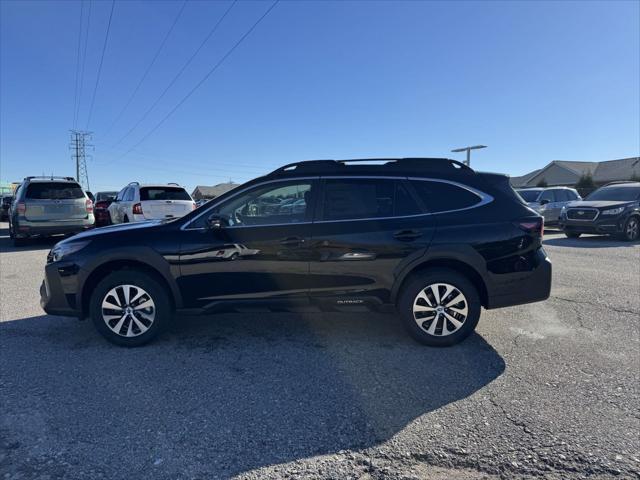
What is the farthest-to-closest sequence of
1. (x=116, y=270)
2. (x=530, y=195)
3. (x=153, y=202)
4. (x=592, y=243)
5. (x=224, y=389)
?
(x=530, y=195), (x=592, y=243), (x=153, y=202), (x=116, y=270), (x=224, y=389)

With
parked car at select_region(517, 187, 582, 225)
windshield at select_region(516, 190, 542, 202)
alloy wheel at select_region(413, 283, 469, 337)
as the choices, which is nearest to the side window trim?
alloy wheel at select_region(413, 283, 469, 337)

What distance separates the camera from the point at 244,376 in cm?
361

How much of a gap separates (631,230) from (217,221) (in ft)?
45.7

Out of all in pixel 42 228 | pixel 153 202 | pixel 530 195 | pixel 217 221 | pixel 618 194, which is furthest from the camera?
pixel 530 195

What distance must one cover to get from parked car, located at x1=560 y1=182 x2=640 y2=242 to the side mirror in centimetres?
1286

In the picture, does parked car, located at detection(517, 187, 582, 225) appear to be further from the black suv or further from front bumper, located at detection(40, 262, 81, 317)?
front bumper, located at detection(40, 262, 81, 317)

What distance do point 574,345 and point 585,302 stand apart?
6.37 ft

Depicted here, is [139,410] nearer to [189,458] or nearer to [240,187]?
[189,458]

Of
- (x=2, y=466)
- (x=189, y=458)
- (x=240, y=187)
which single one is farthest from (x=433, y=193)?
(x=2, y=466)

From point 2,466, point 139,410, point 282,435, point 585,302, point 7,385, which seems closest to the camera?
point 2,466

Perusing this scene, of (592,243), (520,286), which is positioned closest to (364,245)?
(520,286)

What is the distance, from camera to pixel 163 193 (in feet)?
36.3

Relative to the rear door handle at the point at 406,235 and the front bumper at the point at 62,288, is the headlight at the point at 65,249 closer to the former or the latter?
the front bumper at the point at 62,288

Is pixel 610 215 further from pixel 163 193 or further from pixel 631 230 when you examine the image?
pixel 163 193
